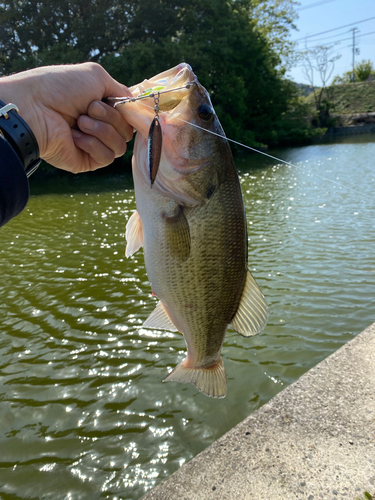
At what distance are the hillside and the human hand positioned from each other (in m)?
52.3

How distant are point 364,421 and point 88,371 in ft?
10.5

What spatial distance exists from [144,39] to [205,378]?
33.7m

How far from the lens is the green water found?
11.3 ft

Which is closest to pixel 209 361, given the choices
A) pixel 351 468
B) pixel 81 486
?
pixel 351 468

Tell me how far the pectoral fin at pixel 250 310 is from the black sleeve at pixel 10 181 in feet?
3.79

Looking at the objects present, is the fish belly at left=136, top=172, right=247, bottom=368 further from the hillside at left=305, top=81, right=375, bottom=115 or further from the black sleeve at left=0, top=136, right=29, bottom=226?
the hillside at left=305, top=81, right=375, bottom=115

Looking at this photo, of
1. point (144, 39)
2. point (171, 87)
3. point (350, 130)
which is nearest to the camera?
point (171, 87)

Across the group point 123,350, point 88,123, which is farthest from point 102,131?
point 123,350

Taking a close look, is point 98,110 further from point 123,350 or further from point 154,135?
point 123,350

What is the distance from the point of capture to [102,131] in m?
1.99

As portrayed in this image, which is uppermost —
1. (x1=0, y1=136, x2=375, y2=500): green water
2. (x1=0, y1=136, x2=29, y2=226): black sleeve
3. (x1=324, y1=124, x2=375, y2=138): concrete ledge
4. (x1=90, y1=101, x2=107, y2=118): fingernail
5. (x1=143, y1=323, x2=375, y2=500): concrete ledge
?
(x1=90, y1=101, x2=107, y2=118): fingernail

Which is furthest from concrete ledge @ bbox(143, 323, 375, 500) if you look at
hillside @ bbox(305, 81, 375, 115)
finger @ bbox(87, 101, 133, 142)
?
hillside @ bbox(305, 81, 375, 115)

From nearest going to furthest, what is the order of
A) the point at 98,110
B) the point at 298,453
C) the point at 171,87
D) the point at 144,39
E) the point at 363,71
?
the point at 171,87 → the point at 98,110 → the point at 298,453 → the point at 144,39 → the point at 363,71

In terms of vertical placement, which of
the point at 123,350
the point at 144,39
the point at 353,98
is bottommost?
the point at 123,350
